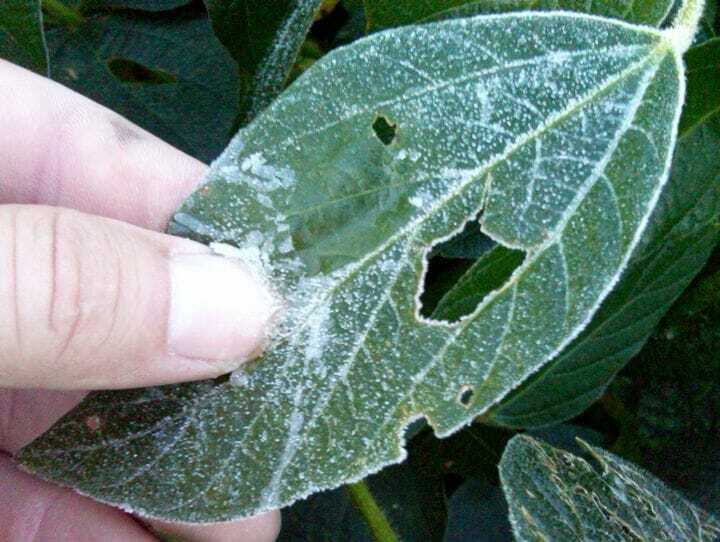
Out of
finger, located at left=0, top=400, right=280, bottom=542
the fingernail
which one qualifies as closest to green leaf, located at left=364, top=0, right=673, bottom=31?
the fingernail

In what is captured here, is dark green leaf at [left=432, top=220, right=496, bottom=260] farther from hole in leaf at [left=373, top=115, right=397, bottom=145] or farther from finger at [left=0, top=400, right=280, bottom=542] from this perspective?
finger at [left=0, top=400, right=280, bottom=542]

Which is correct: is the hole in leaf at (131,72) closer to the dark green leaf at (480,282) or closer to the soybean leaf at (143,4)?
the soybean leaf at (143,4)

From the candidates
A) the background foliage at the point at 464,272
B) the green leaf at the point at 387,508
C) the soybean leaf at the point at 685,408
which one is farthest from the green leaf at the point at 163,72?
the soybean leaf at the point at 685,408

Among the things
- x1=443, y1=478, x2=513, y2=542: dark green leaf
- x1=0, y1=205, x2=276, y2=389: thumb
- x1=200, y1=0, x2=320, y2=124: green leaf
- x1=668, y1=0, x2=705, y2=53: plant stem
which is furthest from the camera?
x1=443, y1=478, x2=513, y2=542: dark green leaf

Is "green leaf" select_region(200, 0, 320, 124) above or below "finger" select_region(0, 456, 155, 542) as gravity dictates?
above

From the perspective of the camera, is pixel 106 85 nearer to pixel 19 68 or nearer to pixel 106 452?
pixel 19 68

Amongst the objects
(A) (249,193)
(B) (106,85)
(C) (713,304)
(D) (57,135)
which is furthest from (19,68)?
(C) (713,304)
